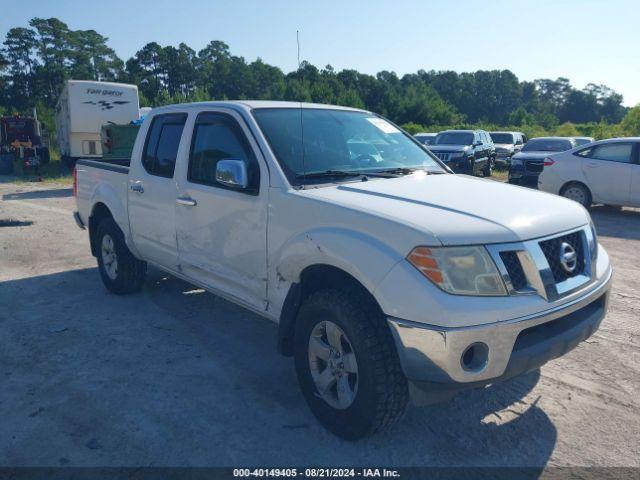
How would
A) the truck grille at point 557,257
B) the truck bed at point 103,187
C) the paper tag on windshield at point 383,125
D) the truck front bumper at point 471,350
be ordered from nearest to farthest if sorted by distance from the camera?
the truck front bumper at point 471,350, the truck grille at point 557,257, the paper tag on windshield at point 383,125, the truck bed at point 103,187

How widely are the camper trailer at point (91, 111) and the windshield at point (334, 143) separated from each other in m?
18.1

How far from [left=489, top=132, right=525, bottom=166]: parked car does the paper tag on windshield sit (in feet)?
62.9

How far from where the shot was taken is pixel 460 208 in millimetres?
2961

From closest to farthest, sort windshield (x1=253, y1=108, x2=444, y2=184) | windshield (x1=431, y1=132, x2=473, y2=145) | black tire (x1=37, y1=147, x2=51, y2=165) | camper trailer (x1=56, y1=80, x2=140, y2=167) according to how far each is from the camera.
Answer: windshield (x1=253, y1=108, x2=444, y2=184), windshield (x1=431, y1=132, x2=473, y2=145), camper trailer (x1=56, y1=80, x2=140, y2=167), black tire (x1=37, y1=147, x2=51, y2=165)

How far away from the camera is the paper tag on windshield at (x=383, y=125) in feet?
14.7

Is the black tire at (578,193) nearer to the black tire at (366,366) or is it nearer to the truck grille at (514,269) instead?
the truck grille at (514,269)

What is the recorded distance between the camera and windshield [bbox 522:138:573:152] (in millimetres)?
16859

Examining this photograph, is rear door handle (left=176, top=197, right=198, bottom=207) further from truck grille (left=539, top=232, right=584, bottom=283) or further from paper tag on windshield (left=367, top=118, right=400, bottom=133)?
truck grille (left=539, top=232, right=584, bottom=283)

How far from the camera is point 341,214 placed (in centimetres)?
302

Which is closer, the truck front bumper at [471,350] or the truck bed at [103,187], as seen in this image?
the truck front bumper at [471,350]

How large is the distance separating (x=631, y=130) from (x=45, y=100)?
6525 cm

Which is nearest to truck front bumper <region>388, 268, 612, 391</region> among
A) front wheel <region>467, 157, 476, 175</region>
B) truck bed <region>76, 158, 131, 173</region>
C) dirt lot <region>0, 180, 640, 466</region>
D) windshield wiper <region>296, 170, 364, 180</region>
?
dirt lot <region>0, 180, 640, 466</region>

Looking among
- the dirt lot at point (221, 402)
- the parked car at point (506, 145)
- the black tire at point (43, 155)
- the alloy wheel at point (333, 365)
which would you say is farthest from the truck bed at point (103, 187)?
the parked car at point (506, 145)

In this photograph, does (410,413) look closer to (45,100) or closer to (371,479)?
(371,479)
